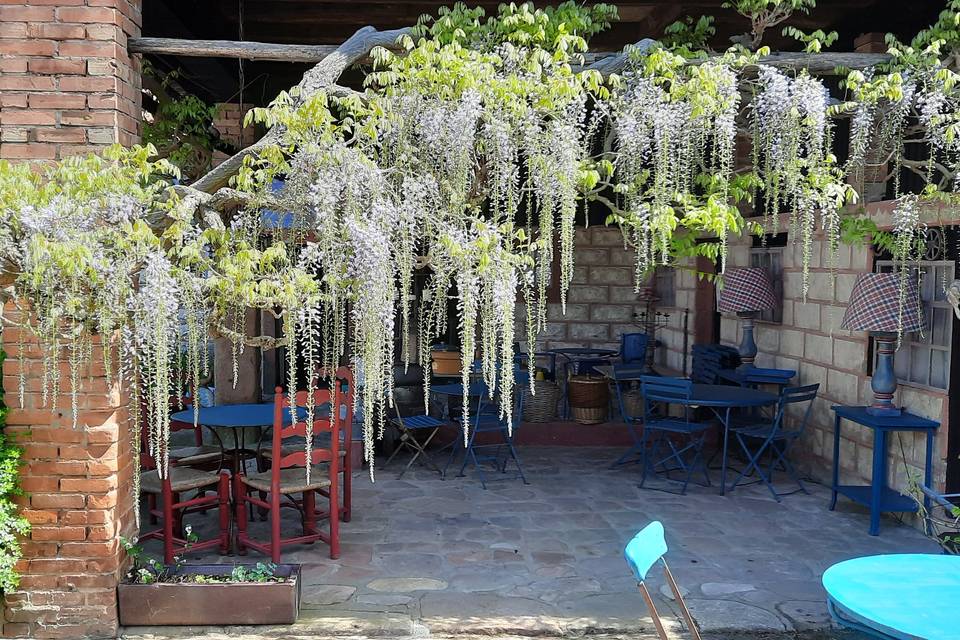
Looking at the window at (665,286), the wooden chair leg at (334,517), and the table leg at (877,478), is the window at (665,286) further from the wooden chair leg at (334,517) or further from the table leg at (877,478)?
the wooden chair leg at (334,517)

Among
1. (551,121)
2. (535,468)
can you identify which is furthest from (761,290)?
(551,121)

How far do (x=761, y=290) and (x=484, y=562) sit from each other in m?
3.46

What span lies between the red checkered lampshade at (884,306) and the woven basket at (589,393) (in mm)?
2915

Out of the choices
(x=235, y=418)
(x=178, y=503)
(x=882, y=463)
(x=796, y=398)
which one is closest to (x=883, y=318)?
(x=882, y=463)

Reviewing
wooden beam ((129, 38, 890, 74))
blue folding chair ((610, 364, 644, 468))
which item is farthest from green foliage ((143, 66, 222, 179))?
blue folding chair ((610, 364, 644, 468))

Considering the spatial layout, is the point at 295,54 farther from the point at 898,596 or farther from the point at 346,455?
the point at 898,596

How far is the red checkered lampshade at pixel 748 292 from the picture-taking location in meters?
6.92

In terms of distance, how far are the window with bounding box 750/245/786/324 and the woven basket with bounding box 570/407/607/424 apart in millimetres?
1632

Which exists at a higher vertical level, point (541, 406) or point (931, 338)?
point (931, 338)

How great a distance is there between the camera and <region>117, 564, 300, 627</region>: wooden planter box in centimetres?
383

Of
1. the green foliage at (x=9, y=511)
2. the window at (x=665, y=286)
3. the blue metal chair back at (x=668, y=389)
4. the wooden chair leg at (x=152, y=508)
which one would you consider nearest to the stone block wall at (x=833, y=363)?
the blue metal chair back at (x=668, y=389)

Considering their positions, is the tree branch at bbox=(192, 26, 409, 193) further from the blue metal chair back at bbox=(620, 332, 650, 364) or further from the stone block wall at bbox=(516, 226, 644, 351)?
the stone block wall at bbox=(516, 226, 644, 351)

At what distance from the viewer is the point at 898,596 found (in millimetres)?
2621

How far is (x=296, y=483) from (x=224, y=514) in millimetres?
484
